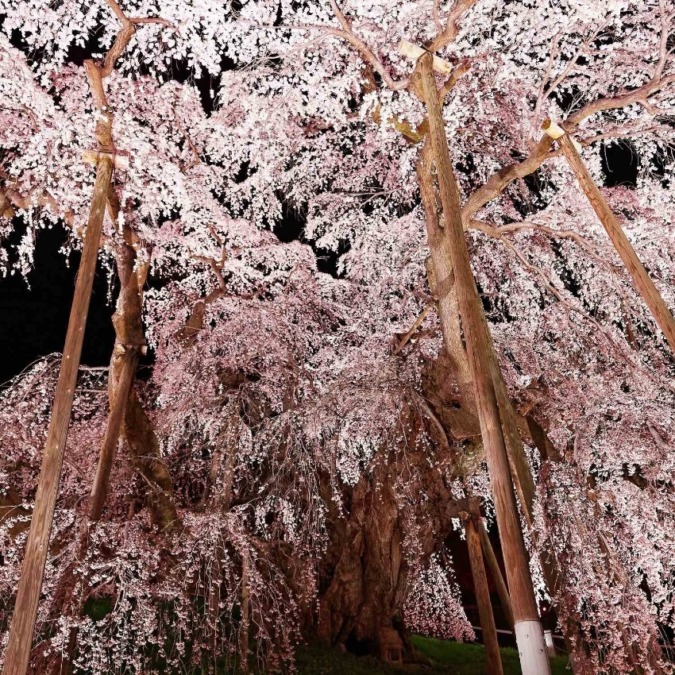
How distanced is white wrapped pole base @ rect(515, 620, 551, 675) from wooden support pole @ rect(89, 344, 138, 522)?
15.4 feet

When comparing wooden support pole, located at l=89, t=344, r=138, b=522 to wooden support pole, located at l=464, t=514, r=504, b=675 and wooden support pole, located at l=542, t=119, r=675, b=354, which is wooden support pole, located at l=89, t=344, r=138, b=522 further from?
wooden support pole, located at l=464, t=514, r=504, b=675

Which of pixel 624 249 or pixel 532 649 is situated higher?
pixel 624 249

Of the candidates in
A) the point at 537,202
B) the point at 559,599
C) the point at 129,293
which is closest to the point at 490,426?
the point at 559,599

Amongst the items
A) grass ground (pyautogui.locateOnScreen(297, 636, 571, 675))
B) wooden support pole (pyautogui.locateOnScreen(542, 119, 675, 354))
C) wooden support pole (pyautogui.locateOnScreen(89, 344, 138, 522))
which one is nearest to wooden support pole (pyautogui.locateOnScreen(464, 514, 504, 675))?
grass ground (pyautogui.locateOnScreen(297, 636, 571, 675))

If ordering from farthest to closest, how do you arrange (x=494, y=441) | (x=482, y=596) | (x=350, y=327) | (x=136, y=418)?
(x=482, y=596), (x=350, y=327), (x=136, y=418), (x=494, y=441)

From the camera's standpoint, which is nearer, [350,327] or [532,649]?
[532,649]

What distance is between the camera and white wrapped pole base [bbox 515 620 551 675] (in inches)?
137

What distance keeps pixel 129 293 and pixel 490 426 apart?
5706mm

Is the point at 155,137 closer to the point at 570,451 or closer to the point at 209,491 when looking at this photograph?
the point at 209,491

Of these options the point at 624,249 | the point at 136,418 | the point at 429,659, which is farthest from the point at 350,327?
the point at 429,659

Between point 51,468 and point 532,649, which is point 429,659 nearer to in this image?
point 532,649

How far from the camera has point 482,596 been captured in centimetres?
1201

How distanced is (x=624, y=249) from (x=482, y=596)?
8.92 meters

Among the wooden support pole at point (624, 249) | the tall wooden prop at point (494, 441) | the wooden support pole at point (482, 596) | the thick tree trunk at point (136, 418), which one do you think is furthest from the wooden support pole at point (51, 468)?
the wooden support pole at point (482, 596)
